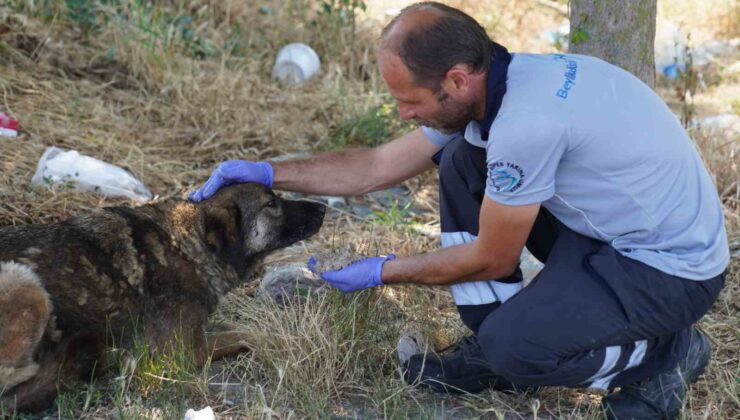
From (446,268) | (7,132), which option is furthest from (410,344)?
(7,132)

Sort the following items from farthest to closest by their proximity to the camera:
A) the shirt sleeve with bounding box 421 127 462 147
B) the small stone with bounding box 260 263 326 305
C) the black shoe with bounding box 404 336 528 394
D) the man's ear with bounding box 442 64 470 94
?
the small stone with bounding box 260 263 326 305 → the shirt sleeve with bounding box 421 127 462 147 → the black shoe with bounding box 404 336 528 394 → the man's ear with bounding box 442 64 470 94

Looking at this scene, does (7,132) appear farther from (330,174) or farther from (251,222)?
(330,174)

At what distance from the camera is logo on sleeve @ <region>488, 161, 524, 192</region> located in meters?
3.46

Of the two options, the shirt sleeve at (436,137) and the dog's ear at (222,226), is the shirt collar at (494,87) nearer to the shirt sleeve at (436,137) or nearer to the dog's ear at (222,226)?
the shirt sleeve at (436,137)

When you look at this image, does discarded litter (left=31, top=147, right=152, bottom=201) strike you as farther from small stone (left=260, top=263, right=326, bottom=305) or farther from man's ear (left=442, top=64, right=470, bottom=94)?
man's ear (left=442, top=64, right=470, bottom=94)

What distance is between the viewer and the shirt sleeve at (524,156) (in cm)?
342

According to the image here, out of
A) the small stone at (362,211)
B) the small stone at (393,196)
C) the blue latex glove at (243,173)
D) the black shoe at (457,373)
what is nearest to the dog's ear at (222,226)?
the blue latex glove at (243,173)

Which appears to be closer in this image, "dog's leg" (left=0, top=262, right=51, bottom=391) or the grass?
"dog's leg" (left=0, top=262, right=51, bottom=391)

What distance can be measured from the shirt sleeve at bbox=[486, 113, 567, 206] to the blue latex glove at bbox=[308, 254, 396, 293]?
734 millimetres

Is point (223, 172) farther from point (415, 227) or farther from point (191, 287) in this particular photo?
point (415, 227)

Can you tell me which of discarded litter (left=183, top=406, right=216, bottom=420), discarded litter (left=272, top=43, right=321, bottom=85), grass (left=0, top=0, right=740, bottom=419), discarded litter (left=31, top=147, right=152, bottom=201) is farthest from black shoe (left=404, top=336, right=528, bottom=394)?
discarded litter (left=272, top=43, right=321, bottom=85)

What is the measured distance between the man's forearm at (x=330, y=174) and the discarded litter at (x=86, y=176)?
1637 millimetres

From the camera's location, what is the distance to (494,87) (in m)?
3.58

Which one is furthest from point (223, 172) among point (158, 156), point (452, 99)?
point (158, 156)
